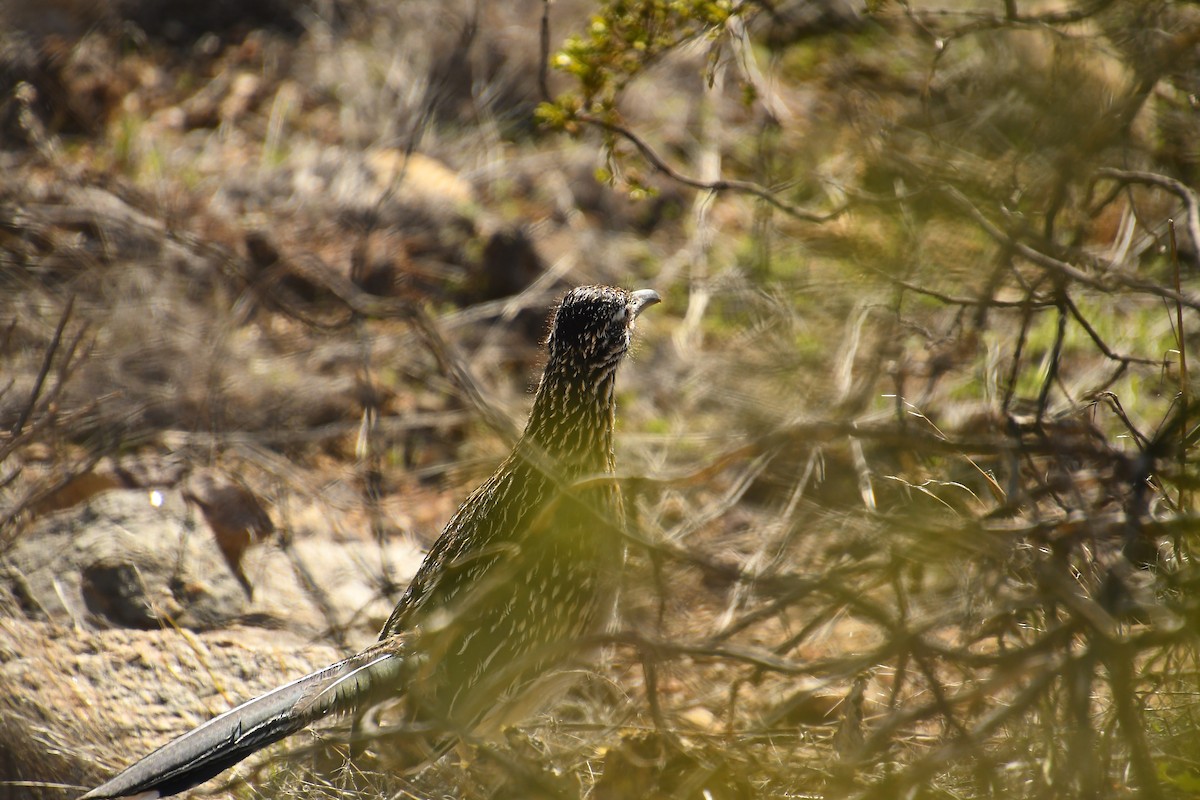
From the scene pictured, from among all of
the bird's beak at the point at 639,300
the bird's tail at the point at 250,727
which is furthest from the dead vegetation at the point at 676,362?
the bird's beak at the point at 639,300

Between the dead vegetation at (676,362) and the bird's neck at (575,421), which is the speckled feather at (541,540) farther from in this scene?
the dead vegetation at (676,362)

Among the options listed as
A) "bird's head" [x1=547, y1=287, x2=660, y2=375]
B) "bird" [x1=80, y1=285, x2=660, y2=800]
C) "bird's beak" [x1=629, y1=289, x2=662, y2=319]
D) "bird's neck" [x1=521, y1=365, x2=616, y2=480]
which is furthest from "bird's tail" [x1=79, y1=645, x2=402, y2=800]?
"bird's beak" [x1=629, y1=289, x2=662, y2=319]

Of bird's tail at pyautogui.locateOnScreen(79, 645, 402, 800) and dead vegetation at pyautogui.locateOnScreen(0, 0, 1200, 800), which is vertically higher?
dead vegetation at pyautogui.locateOnScreen(0, 0, 1200, 800)

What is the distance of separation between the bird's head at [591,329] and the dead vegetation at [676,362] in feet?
1.98

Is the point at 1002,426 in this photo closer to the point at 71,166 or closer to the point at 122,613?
the point at 122,613

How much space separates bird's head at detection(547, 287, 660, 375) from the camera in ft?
14.4

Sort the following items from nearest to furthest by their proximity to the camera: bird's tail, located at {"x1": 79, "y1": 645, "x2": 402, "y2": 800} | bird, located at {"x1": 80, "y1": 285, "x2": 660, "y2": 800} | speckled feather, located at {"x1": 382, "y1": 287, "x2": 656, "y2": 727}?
1. bird's tail, located at {"x1": 79, "y1": 645, "x2": 402, "y2": 800}
2. bird, located at {"x1": 80, "y1": 285, "x2": 660, "y2": 800}
3. speckled feather, located at {"x1": 382, "y1": 287, "x2": 656, "y2": 727}

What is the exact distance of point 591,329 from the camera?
4.40 m

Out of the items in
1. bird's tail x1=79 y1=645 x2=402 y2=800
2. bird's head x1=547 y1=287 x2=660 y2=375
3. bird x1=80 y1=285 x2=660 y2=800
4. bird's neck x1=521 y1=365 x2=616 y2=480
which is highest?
bird's head x1=547 y1=287 x2=660 y2=375

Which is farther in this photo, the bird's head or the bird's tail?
the bird's head

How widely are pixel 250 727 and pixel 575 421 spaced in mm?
1743

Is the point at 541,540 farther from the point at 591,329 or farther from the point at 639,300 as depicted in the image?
the point at 639,300

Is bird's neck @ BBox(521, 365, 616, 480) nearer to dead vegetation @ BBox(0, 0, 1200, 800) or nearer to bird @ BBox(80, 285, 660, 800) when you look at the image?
bird @ BBox(80, 285, 660, 800)

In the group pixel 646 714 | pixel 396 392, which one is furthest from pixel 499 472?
pixel 396 392
